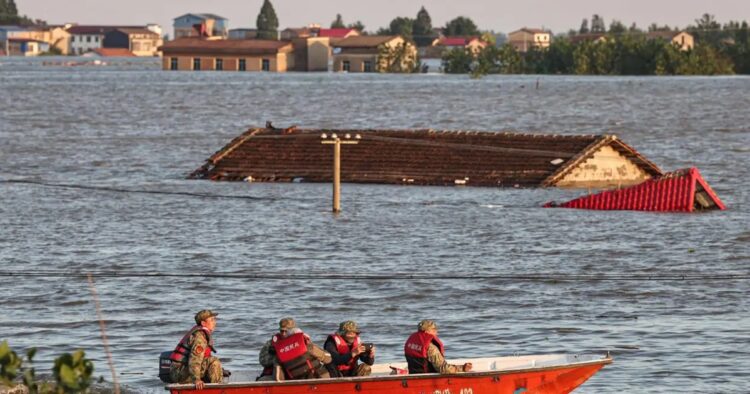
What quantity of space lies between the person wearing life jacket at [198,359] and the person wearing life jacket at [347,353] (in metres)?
2.04

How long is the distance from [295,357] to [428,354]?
7.69ft

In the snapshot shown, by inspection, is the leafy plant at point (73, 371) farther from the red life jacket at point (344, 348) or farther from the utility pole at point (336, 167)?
the utility pole at point (336, 167)

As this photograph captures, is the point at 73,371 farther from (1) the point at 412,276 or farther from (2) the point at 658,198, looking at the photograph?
(2) the point at 658,198

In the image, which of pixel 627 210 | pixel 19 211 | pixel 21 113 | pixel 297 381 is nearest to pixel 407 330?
pixel 297 381

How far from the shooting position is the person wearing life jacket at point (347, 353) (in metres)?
28.2

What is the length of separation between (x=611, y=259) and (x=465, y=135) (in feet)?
96.4

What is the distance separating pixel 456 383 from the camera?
27.8 m

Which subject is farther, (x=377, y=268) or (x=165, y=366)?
(x=377, y=268)

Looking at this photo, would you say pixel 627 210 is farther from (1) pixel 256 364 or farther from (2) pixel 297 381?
(2) pixel 297 381

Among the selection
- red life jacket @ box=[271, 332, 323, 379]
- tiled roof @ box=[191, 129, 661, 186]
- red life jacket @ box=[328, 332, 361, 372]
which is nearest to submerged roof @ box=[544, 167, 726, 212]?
tiled roof @ box=[191, 129, 661, 186]

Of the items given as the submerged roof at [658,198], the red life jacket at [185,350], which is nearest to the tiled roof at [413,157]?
the submerged roof at [658,198]

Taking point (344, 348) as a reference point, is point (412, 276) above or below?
below

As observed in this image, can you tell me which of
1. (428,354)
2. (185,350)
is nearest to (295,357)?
(185,350)

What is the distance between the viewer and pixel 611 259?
175ft
